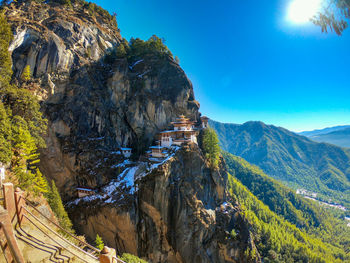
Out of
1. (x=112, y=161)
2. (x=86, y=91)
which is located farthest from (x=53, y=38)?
(x=112, y=161)

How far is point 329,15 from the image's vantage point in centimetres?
507

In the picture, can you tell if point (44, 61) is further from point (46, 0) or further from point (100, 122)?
point (46, 0)

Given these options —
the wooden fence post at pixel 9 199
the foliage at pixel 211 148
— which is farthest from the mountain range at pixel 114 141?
the wooden fence post at pixel 9 199

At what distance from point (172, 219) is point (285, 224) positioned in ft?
246

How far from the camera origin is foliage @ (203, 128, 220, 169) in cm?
3911

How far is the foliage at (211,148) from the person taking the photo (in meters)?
39.1

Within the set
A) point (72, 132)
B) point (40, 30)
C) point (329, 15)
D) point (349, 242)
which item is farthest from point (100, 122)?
point (349, 242)

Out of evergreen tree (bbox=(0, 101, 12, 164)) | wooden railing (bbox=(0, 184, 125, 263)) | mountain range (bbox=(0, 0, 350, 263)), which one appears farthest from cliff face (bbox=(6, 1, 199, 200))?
wooden railing (bbox=(0, 184, 125, 263))

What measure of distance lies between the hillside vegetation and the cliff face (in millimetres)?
42776

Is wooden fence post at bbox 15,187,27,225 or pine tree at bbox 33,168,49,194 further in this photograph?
pine tree at bbox 33,168,49,194

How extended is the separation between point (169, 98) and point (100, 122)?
61.7 ft

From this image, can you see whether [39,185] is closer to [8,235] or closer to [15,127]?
[15,127]

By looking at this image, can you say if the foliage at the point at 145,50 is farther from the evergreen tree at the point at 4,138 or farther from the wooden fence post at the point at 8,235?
the wooden fence post at the point at 8,235

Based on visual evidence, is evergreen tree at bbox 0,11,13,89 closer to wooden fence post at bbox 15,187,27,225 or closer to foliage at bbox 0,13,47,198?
foliage at bbox 0,13,47,198
